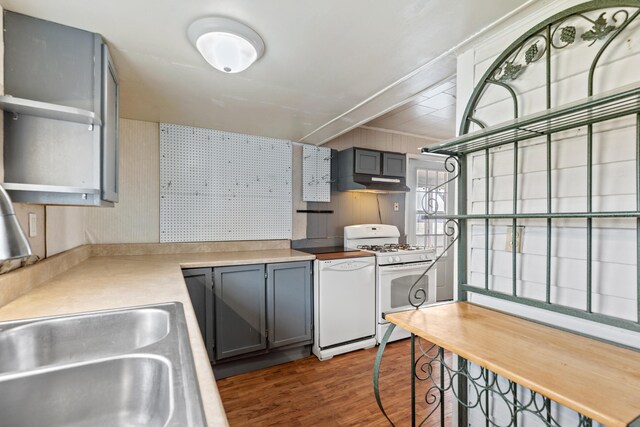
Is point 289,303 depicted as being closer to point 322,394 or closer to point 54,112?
point 322,394

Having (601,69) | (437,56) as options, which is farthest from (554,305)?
(437,56)

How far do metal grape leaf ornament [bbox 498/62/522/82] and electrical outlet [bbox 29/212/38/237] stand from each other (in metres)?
2.46

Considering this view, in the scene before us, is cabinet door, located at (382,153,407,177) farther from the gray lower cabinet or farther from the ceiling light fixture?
the ceiling light fixture

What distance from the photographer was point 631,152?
3.22 ft

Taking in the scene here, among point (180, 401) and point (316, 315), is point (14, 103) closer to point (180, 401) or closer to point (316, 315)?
point (180, 401)

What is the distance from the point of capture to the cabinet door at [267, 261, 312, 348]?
253 cm

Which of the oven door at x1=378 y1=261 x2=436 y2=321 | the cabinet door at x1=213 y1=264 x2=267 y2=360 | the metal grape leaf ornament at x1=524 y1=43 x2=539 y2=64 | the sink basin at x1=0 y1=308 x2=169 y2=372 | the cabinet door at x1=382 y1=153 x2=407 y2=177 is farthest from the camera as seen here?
the cabinet door at x1=382 y1=153 x2=407 y2=177

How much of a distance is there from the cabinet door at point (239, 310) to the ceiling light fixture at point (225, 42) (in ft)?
5.04

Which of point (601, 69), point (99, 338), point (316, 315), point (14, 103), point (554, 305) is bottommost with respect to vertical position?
point (316, 315)

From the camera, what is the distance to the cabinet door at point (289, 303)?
2.53 m

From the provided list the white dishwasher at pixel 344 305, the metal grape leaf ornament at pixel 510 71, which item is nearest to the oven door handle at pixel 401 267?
the white dishwasher at pixel 344 305

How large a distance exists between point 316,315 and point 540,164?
2.11m

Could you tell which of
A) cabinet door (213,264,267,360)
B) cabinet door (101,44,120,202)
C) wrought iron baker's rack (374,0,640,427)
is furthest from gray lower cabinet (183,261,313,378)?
wrought iron baker's rack (374,0,640,427)

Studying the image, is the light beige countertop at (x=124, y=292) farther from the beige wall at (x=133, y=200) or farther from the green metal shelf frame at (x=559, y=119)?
the green metal shelf frame at (x=559, y=119)
